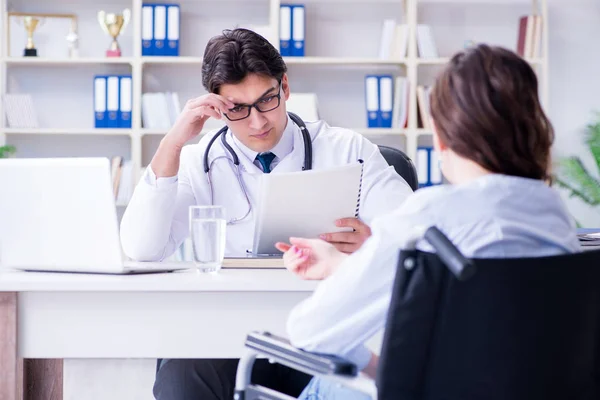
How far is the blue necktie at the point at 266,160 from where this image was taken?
2.21m

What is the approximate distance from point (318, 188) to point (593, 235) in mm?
885

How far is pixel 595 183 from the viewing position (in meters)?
4.27

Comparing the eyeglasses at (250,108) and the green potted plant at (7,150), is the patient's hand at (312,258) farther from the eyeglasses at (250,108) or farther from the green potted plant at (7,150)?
the green potted plant at (7,150)

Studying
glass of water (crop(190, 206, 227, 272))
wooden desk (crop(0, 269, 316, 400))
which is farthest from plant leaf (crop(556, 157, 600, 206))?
wooden desk (crop(0, 269, 316, 400))

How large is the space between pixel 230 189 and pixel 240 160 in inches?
3.5

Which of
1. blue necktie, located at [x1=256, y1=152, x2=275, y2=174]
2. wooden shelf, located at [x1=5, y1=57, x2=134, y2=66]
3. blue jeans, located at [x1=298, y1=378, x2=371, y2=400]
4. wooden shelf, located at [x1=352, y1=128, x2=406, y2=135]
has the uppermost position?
wooden shelf, located at [x1=5, y1=57, x2=134, y2=66]

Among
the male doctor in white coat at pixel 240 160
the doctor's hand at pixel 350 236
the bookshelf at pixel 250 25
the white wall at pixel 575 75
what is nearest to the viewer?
the doctor's hand at pixel 350 236

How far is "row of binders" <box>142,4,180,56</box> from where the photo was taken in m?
4.16

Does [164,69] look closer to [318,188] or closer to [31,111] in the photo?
[31,111]

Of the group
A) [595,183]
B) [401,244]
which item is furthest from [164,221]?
[595,183]

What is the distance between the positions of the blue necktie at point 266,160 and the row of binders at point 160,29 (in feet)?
7.02

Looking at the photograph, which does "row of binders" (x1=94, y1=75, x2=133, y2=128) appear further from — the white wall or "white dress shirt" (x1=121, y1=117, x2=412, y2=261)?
the white wall

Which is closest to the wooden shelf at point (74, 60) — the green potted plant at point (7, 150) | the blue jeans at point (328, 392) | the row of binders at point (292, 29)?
the green potted plant at point (7, 150)

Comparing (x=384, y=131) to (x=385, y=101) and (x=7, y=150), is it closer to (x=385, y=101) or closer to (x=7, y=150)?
(x=385, y=101)
